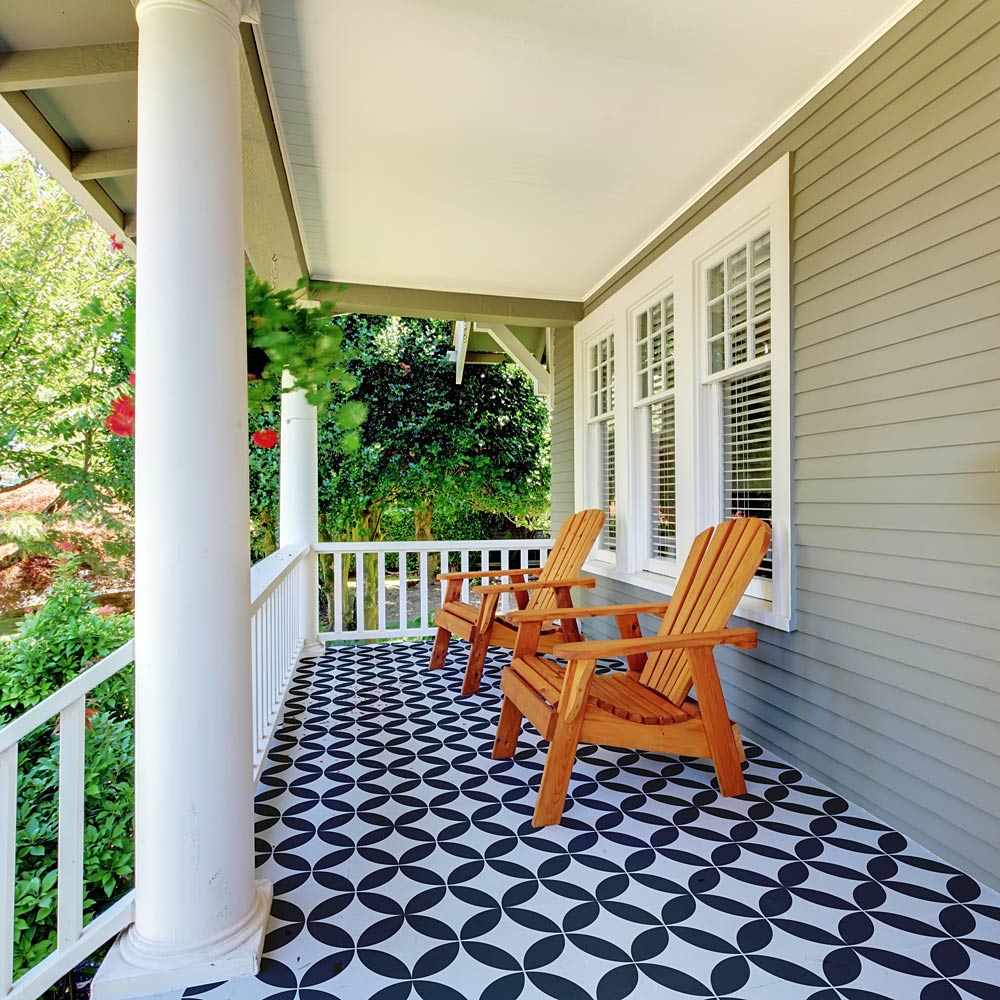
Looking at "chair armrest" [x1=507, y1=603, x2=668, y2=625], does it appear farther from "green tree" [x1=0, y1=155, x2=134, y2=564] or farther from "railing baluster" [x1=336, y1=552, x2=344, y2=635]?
"green tree" [x1=0, y1=155, x2=134, y2=564]

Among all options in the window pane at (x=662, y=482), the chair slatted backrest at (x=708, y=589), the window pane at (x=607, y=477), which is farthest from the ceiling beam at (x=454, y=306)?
the chair slatted backrest at (x=708, y=589)

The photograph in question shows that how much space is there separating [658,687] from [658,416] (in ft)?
6.04

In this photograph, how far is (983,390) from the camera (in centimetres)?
190

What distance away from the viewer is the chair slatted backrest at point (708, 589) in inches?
102

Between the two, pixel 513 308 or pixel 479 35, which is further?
pixel 513 308

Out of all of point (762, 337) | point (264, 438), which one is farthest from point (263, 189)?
point (762, 337)

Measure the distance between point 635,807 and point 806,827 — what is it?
560 mm

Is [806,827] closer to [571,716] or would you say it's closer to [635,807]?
[635,807]

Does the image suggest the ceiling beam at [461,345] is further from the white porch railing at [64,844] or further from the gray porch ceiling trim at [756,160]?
the white porch railing at [64,844]

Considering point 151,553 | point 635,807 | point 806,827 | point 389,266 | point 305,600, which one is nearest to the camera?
point 151,553

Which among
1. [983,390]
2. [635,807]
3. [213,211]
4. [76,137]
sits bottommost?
[635,807]

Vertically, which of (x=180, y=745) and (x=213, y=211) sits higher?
(x=213, y=211)

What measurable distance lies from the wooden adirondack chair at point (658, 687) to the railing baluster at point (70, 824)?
4.34ft

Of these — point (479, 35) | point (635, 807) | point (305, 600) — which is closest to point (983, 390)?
point (635, 807)
